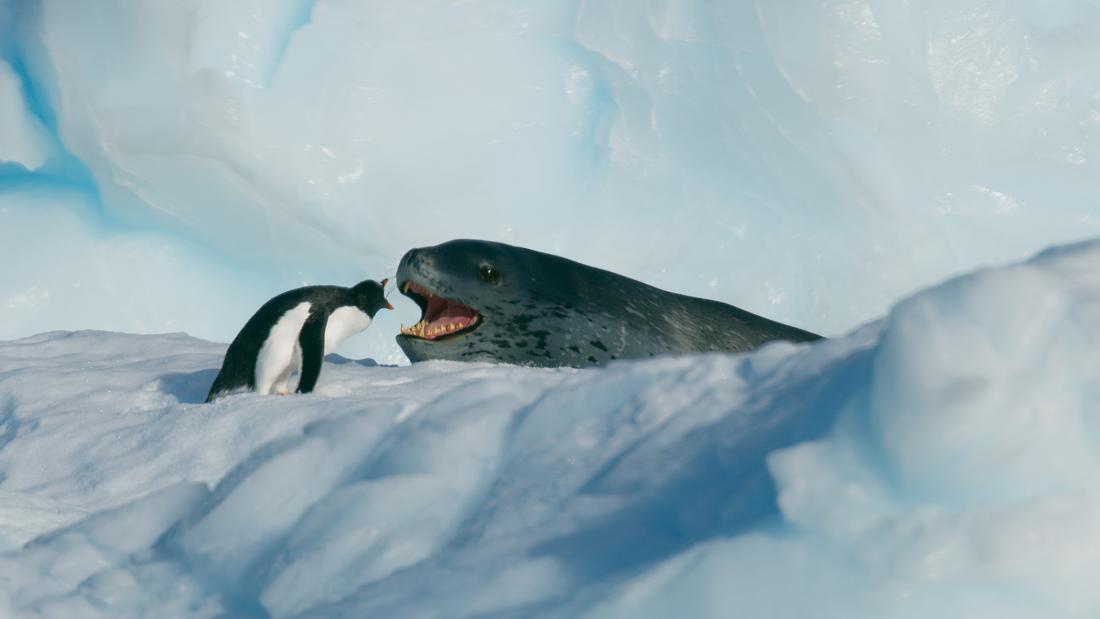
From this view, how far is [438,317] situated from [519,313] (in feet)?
1.26

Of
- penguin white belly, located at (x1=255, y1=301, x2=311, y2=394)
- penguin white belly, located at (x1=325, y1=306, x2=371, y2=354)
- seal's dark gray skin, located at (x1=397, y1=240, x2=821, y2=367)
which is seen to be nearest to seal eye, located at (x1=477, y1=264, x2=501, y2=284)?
seal's dark gray skin, located at (x1=397, y1=240, x2=821, y2=367)

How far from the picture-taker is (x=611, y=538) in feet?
Answer: 6.17

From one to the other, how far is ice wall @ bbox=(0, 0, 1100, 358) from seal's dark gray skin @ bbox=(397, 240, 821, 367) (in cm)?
293

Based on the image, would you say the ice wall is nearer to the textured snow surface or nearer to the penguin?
the penguin

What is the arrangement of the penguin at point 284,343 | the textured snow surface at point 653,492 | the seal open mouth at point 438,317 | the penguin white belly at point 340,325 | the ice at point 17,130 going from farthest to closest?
the ice at point 17,130
the seal open mouth at point 438,317
the penguin white belly at point 340,325
the penguin at point 284,343
the textured snow surface at point 653,492

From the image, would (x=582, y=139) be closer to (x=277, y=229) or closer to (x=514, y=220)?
(x=514, y=220)

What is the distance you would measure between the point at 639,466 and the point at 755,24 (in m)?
6.72

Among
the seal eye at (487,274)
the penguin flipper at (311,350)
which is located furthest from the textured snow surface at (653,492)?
the seal eye at (487,274)

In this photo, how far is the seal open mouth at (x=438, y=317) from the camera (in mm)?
5137

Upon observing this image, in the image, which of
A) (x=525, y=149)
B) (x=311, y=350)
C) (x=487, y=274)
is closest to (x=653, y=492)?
(x=311, y=350)

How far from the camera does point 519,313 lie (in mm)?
5266

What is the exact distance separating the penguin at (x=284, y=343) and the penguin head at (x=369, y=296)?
0.17 m

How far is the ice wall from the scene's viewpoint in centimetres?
813

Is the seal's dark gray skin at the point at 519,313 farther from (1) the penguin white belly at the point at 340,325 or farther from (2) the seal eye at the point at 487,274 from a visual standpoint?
(1) the penguin white belly at the point at 340,325
